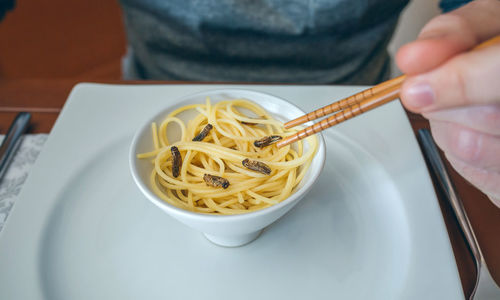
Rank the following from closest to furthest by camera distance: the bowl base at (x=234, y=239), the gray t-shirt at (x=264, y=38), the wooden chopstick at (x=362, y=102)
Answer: the wooden chopstick at (x=362, y=102) < the bowl base at (x=234, y=239) < the gray t-shirt at (x=264, y=38)

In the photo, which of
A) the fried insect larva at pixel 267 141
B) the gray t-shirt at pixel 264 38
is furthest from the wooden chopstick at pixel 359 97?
the gray t-shirt at pixel 264 38

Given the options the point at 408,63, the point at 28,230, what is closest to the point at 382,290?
the point at 408,63

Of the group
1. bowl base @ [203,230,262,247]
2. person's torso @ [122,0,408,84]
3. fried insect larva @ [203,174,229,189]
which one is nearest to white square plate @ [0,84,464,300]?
bowl base @ [203,230,262,247]

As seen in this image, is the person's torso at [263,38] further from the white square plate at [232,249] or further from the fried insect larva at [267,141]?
the fried insect larva at [267,141]

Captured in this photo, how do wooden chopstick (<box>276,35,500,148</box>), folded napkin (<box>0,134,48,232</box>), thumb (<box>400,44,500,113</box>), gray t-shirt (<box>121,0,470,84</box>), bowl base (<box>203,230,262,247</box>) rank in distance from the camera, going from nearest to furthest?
thumb (<box>400,44,500,113</box>), wooden chopstick (<box>276,35,500,148</box>), bowl base (<box>203,230,262,247</box>), folded napkin (<box>0,134,48,232</box>), gray t-shirt (<box>121,0,470,84</box>)

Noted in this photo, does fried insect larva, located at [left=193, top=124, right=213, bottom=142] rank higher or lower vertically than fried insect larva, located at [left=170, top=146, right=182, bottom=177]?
higher

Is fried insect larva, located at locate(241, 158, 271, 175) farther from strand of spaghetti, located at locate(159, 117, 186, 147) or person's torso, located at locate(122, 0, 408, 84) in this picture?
person's torso, located at locate(122, 0, 408, 84)
